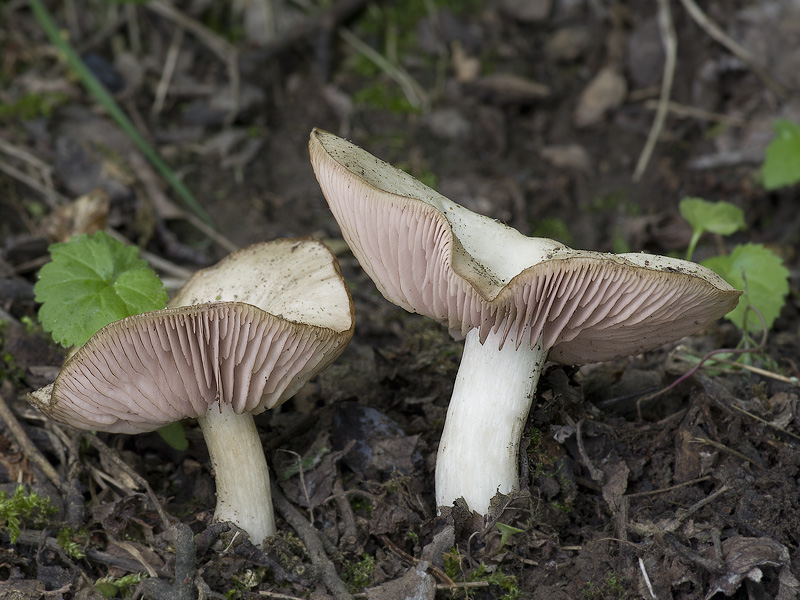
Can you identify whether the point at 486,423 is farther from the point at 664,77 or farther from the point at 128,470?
the point at 664,77

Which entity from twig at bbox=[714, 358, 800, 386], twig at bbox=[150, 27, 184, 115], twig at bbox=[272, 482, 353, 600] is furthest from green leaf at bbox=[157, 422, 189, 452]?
twig at bbox=[150, 27, 184, 115]

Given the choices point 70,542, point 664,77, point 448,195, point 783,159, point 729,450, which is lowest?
point 70,542

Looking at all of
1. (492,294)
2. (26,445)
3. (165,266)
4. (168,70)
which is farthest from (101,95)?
(492,294)

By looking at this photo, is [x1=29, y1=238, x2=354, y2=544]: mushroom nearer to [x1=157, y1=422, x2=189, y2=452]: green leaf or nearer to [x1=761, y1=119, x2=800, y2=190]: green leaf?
[x1=157, y1=422, x2=189, y2=452]: green leaf

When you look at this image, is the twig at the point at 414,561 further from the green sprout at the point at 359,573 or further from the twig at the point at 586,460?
the twig at the point at 586,460

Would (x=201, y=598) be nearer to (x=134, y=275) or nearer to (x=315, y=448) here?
(x=315, y=448)

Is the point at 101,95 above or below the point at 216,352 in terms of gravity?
above
